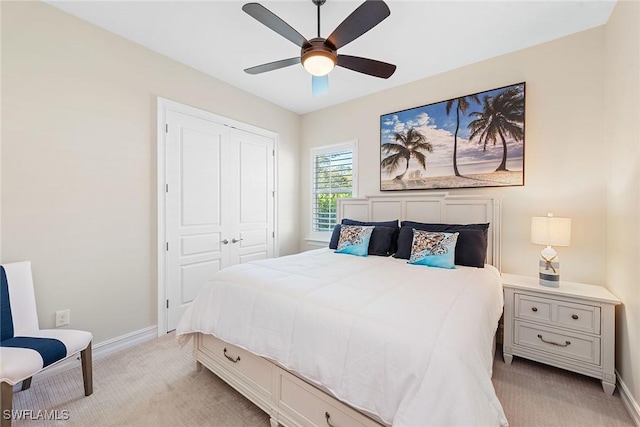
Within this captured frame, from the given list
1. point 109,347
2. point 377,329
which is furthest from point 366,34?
point 109,347

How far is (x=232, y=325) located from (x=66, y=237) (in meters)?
1.65

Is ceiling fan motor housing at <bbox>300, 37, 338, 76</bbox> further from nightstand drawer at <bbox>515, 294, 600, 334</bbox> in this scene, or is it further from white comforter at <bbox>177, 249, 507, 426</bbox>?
nightstand drawer at <bbox>515, 294, 600, 334</bbox>

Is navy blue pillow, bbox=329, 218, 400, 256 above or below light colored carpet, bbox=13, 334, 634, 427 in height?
above

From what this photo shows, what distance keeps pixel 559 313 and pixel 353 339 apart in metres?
1.92

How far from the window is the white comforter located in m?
2.03

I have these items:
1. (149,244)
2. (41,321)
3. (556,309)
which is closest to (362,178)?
(556,309)

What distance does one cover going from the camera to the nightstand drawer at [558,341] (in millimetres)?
1942

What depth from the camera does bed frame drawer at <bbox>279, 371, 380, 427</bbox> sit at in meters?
1.27

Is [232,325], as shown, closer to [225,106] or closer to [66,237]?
[66,237]

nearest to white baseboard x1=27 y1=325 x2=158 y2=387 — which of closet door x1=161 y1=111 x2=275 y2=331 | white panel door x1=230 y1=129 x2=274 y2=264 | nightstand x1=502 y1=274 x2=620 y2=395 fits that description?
closet door x1=161 y1=111 x2=275 y2=331

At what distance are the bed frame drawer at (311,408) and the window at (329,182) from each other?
8.93 feet

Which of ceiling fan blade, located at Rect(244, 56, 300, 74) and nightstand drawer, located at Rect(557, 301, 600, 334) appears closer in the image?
nightstand drawer, located at Rect(557, 301, 600, 334)

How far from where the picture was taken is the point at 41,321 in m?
2.06

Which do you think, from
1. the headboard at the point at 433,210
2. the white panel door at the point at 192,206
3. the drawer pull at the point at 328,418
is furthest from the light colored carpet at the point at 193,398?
the headboard at the point at 433,210
